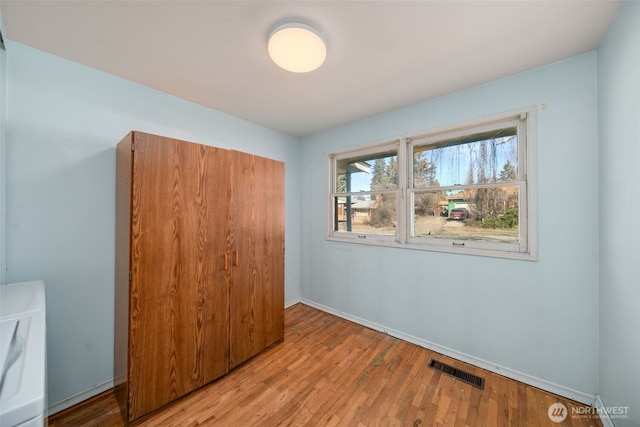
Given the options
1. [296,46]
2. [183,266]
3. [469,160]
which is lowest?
[183,266]

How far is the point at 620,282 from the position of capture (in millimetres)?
1330

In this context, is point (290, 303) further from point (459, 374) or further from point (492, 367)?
point (492, 367)

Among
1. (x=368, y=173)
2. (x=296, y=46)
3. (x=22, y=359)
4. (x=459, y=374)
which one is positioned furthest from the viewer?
(x=368, y=173)

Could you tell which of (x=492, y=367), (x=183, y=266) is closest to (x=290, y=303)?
(x=183, y=266)

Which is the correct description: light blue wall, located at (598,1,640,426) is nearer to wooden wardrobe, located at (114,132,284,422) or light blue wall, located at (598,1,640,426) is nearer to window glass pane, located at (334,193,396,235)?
window glass pane, located at (334,193,396,235)

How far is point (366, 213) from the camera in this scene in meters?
2.97

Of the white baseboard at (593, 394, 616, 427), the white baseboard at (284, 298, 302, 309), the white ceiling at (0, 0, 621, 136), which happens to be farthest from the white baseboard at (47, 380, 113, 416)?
the white baseboard at (593, 394, 616, 427)

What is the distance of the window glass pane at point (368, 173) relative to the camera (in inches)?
107

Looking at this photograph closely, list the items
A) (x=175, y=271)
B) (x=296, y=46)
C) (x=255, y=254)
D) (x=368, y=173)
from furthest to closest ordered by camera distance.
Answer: (x=368, y=173) → (x=255, y=254) → (x=175, y=271) → (x=296, y=46)

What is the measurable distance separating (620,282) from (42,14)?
3634mm

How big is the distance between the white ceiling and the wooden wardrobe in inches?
24.3

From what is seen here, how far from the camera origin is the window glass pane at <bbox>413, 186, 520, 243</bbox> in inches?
79.5

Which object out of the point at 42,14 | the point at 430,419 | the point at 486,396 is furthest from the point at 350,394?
the point at 42,14

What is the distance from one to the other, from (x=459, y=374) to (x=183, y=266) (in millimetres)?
2405
